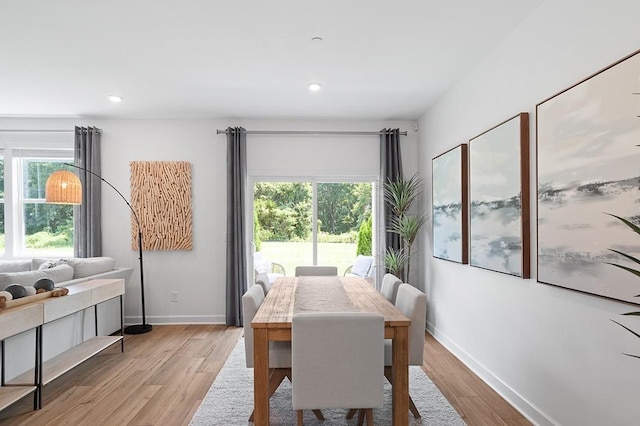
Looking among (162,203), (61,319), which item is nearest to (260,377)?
(61,319)

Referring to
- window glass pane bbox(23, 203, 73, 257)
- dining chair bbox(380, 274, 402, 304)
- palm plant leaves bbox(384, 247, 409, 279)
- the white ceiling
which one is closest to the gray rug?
dining chair bbox(380, 274, 402, 304)

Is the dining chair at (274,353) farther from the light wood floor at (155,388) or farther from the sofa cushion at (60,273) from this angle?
the sofa cushion at (60,273)

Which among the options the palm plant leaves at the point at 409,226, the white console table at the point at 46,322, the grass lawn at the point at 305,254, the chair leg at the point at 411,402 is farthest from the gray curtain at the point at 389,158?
the white console table at the point at 46,322

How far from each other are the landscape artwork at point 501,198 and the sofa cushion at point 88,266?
385cm

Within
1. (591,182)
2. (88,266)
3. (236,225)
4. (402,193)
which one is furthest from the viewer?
(236,225)

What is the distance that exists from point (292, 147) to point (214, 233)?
59.3 inches

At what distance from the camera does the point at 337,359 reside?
1.99 metres

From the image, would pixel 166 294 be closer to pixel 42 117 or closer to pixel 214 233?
pixel 214 233

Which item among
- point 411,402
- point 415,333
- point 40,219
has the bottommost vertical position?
point 411,402

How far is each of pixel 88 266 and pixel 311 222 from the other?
262 cm

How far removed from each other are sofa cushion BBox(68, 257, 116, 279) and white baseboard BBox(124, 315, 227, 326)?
86 centimetres

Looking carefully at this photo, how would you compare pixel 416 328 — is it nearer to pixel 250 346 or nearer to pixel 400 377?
pixel 400 377

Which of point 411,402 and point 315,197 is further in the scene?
point 315,197

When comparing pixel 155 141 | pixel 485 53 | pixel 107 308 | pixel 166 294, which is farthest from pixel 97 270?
pixel 485 53
